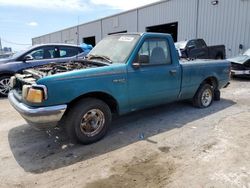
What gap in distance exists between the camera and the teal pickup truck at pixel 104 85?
154 inches

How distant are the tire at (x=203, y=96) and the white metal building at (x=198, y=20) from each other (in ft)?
33.5

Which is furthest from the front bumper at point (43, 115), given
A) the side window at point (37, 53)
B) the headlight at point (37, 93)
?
the side window at point (37, 53)

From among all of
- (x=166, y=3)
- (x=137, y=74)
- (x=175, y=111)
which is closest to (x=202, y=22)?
(x=166, y=3)

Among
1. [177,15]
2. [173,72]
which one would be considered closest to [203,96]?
[173,72]

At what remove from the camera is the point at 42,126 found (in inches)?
156

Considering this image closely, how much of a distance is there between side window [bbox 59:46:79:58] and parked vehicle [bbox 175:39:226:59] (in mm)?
6410

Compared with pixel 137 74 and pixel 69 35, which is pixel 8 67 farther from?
pixel 69 35

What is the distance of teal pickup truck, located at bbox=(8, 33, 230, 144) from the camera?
3.91 meters

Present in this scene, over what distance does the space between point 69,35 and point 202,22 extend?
25191mm

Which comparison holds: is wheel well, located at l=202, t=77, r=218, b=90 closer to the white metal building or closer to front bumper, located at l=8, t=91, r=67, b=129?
front bumper, located at l=8, t=91, r=67, b=129

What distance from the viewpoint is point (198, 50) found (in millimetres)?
14086

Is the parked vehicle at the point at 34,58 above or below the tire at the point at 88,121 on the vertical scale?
above

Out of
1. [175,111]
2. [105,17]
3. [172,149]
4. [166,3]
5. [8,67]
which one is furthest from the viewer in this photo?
[105,17]

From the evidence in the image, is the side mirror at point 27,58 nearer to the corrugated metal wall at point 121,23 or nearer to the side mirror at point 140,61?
the side mirror at point 140,61
